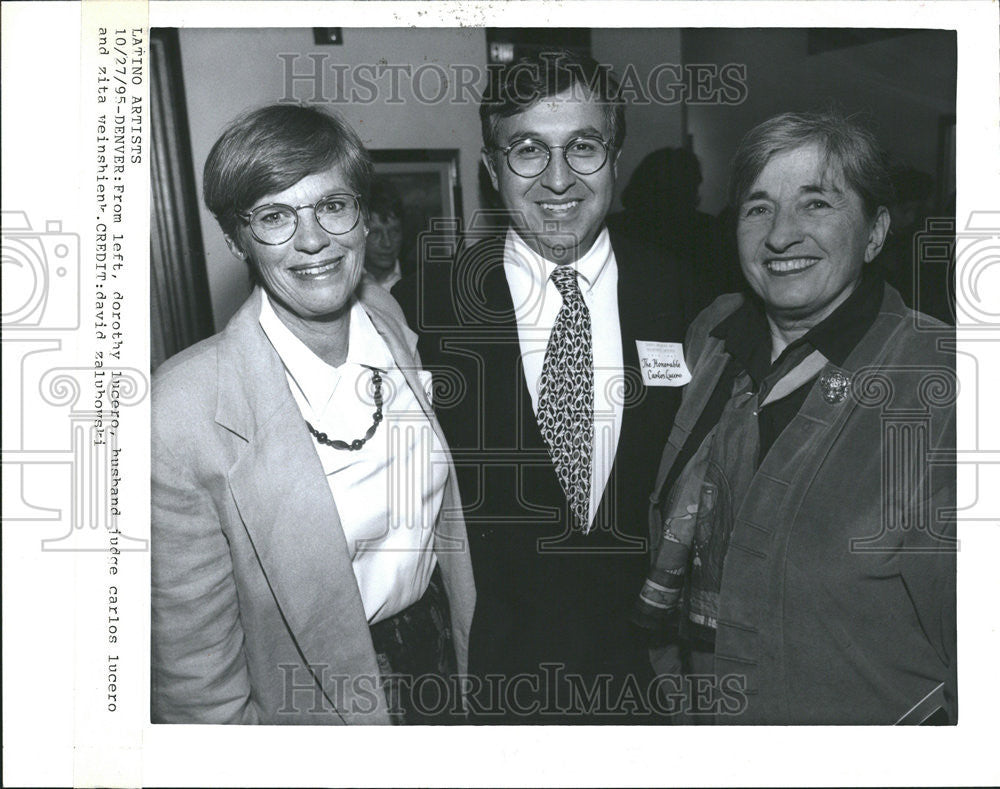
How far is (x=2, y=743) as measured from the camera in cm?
178

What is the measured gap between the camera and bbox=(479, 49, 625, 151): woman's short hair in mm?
1722

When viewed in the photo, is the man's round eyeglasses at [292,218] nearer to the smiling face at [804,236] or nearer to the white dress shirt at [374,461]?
the white dress shirt at [374,461]

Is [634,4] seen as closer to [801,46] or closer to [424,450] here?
[801,46]

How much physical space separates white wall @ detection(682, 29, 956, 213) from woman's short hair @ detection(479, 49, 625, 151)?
137mm

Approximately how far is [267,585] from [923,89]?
1.45 meters

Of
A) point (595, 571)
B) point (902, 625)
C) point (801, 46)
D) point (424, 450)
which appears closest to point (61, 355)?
point (424, 450)

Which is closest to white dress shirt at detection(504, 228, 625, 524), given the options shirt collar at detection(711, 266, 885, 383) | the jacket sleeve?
shirt collar at detection(711, 266, 885, 383)

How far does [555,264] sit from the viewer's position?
1.75 meters

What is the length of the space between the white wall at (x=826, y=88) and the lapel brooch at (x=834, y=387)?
36 cm

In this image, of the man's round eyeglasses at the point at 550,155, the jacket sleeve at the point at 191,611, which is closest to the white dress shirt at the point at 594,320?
the man's round eyeglasses at the point at 550,155

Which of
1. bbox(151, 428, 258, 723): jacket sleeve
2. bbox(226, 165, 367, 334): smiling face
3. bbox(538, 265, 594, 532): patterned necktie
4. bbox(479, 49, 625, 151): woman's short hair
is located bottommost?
bbox(151, 428, 258, 723): jacket sleeve

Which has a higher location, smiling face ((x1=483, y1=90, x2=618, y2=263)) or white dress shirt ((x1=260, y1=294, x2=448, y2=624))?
smiling face ((x1=483, y1=90, x2=618, y2=263))

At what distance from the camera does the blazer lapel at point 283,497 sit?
1695mm

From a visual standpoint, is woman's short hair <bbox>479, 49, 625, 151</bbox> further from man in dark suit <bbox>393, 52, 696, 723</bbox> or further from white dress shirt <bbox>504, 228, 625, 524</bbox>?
white dress shirt <bbox>504, 228, 625, 524</bbox>
